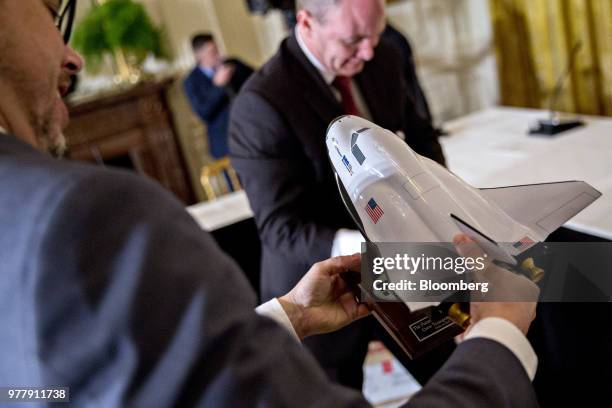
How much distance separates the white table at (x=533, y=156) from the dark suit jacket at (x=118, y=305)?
59 centimetres

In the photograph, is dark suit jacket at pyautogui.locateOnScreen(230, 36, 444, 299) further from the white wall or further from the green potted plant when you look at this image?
the green potted plant

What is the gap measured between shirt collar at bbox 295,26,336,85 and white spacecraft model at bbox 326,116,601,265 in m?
0.33

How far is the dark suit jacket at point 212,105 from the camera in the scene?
3.18 m

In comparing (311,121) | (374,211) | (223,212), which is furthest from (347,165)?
(223,212)

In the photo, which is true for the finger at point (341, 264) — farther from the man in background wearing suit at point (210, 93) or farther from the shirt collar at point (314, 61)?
the man in background wearing suit at point (210, 93)

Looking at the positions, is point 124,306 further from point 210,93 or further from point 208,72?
point 208,72

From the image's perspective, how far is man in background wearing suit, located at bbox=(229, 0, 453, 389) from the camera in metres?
0.90

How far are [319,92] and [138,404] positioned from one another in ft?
2.12

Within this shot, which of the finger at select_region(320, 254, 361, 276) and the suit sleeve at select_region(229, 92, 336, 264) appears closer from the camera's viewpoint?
the finger at select_region(320, 254, 361, 276)

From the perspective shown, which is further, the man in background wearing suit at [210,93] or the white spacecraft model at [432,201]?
the man in background wearing suit at [210,93]

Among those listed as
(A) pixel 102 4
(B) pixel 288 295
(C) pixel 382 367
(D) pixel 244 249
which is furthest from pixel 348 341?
(A) pixel 102 4

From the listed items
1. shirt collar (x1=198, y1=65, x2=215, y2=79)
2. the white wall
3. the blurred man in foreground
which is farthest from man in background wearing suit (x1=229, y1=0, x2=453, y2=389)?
the white wall

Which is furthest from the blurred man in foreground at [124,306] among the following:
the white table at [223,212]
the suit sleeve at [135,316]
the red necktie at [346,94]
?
the white table at [223,212]

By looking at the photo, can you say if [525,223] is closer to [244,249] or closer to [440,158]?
[440,158]
